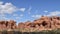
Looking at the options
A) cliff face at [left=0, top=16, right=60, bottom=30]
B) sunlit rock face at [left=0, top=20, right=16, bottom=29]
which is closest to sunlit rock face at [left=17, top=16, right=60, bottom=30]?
cliff face at [left=0, top=16, right=60, bottom=30]

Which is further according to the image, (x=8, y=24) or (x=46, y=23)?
(x=8, y=24)

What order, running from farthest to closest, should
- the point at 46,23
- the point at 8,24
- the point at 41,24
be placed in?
the point at 8,24, the point at 41,24, the point at 46,23

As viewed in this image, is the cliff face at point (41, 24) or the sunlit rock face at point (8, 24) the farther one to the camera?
the sunlit rock face at point (8, 24)

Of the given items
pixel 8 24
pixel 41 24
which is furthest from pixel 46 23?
pixel 8 24

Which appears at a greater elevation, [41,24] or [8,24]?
[8,24]

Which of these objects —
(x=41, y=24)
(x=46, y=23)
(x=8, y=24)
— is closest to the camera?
(x=46, y=23)

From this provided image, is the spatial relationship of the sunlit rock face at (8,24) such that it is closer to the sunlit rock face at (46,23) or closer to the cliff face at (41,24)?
the cliff face at (41,24)

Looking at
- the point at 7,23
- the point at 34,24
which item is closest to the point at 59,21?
the point at 34,24

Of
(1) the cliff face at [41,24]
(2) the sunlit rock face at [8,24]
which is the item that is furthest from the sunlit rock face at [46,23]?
(2) the sunlit rock face at [8,24]

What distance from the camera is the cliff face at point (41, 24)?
112m

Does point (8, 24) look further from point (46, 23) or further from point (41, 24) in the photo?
point (46, 23)

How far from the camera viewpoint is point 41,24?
383 ft

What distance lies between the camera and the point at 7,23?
128 m

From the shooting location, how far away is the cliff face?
112 meters
